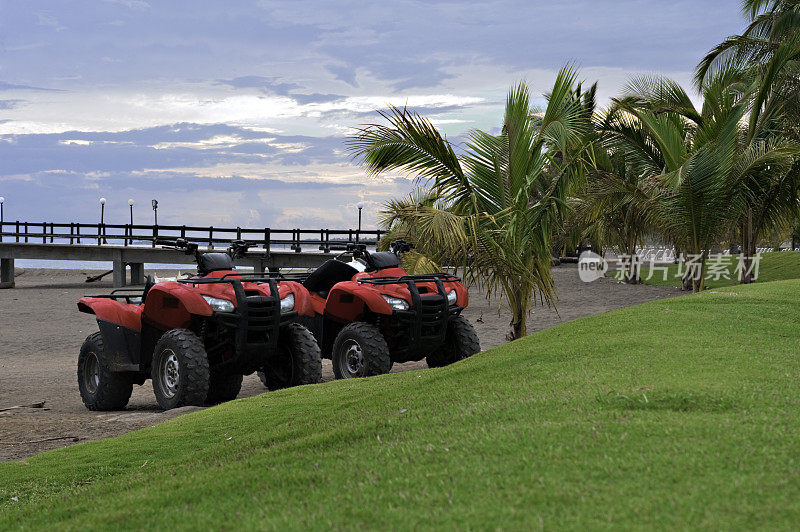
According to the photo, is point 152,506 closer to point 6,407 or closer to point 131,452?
point 131,452

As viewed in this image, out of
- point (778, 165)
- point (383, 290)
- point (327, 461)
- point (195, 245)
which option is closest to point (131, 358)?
point (195, 245)

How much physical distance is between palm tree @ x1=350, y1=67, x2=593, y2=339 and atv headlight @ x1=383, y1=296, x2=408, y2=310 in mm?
1299

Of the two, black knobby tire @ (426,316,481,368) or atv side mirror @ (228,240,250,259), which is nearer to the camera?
atv side mirror @ (228,240,250,259)

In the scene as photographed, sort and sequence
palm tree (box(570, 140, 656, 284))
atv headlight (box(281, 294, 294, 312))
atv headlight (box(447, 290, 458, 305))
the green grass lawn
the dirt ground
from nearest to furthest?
the dirt ground < atv headlight (box(281, 294, 294, 312)) < atv headlight (box(447, 290, 458, 305)) < palm tree (box(570, 140, 656, 284)) < the green grass lawn

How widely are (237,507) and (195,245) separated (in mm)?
7449

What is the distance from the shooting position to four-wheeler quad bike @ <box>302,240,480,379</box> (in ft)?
36.1

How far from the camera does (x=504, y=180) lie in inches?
511

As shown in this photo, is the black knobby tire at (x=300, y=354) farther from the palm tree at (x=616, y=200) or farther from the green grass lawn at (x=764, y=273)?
the green grass lawn at (x=764, y=273)

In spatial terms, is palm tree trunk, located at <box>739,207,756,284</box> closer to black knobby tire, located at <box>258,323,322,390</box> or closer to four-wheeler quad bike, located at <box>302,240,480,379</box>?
four-wheeler quad bike, located at <box>302,240,480,379</box>

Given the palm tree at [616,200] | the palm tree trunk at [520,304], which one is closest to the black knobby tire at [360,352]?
the palm tree trunk at [520,304]

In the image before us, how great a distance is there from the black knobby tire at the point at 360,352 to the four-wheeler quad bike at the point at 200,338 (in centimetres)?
53

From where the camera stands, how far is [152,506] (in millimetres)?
4188

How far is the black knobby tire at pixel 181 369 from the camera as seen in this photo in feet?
31.8

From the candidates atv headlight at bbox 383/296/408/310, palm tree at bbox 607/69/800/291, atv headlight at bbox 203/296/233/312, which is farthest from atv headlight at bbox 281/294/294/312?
palm tree at bbox 607/69/800/291
